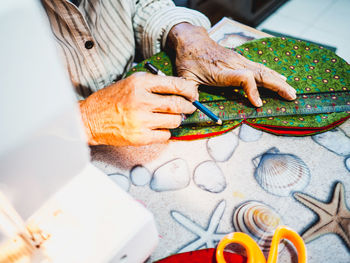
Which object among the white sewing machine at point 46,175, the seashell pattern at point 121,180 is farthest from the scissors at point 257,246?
the seashell pattern at point 121,180

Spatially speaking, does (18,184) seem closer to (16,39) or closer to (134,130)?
(16,39)

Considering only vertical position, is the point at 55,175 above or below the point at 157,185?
above

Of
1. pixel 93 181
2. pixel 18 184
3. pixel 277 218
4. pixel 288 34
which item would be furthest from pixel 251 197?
pixel 288 34

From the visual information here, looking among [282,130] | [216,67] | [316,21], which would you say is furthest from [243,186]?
[316,21]

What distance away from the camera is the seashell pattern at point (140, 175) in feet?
1.90

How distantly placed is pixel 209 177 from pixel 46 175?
35cm

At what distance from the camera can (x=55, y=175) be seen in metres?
0.30

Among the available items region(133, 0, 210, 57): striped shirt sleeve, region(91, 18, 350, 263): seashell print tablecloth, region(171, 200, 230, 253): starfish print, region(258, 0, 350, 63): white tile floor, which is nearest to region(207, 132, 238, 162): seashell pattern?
region(91, 18, 350, 263): seashell print tablecloth

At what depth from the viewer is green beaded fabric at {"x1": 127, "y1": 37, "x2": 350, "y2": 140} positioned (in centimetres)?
62

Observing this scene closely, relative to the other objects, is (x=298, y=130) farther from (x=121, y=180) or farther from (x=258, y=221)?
(x=121, y=180)

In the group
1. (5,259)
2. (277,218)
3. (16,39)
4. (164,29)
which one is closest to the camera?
(16,39)

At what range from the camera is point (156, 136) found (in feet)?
1.98

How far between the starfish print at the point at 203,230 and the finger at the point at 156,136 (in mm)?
161

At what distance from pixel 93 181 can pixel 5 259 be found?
0.14 m
